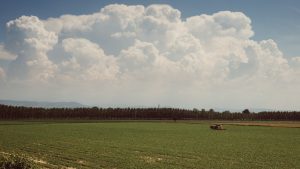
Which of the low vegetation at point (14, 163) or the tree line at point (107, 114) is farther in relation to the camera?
the tree line at point (107, 114)

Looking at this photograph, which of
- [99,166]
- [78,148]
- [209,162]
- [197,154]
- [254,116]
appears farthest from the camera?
[254,116]

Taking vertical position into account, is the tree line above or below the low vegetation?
above

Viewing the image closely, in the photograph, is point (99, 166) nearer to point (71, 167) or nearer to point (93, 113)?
point (71, 167)

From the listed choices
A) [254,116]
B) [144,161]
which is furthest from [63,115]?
[144,161]

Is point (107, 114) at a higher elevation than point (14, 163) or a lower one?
higher

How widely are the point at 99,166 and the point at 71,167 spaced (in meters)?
2.56

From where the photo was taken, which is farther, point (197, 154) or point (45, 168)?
point (197, 154)

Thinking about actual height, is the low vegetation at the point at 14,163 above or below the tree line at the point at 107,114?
below

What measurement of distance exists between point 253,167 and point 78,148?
22684 mm

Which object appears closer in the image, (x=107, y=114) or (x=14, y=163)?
(x=14, y=163)

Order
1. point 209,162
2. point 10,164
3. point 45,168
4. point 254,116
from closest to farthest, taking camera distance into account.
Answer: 1. point 10,164
2. point 45,168
3. point 209,162
4. point 254,116

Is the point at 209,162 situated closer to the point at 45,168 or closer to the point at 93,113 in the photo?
the point at 45,168

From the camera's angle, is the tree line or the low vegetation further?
the tree line

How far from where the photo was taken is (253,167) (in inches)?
1303
